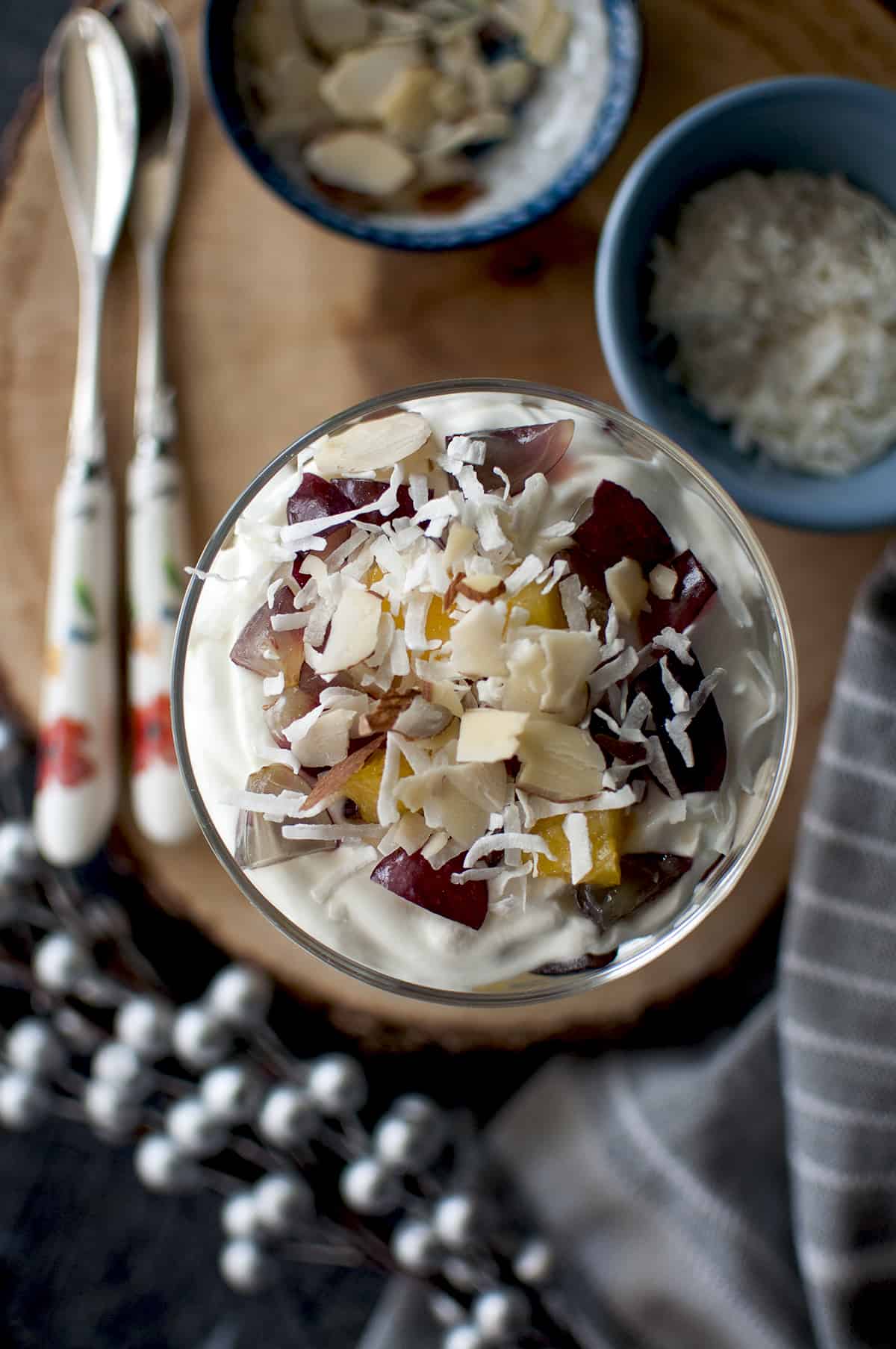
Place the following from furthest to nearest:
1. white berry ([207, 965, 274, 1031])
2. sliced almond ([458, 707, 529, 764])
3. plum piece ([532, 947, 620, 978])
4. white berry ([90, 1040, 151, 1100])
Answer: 1. white berry ([90, 1040, 151, 1100])
2. white berry ([207, 965, 274, 1031])
3. plum piece ([532, 947, 620, 978])
4. sliced almond ([458, 707, 529, 764])

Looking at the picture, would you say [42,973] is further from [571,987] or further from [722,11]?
[722,11]

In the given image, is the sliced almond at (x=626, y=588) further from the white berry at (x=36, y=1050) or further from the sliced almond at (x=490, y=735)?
the white berry at (x=36, y=1050)

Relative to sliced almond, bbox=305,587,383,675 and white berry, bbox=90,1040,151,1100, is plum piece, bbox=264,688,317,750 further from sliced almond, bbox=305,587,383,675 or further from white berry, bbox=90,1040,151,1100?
white berry, bbox=90,1040,151,1100

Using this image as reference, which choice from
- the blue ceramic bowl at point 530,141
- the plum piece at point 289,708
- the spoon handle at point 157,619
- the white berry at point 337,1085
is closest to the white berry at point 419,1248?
the white berry at point 337,1085

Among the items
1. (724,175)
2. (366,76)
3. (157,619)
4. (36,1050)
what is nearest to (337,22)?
(366,76)

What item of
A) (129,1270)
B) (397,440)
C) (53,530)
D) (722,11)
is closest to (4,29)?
(53,530)

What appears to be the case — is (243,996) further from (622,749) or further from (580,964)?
(622,749)

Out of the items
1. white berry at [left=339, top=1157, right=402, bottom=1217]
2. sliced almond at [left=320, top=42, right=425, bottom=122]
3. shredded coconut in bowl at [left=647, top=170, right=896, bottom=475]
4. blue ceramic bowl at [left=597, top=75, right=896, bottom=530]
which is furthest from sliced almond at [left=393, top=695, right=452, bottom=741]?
white berry at [left=339, top=1157, right=402, bottom=1217]
